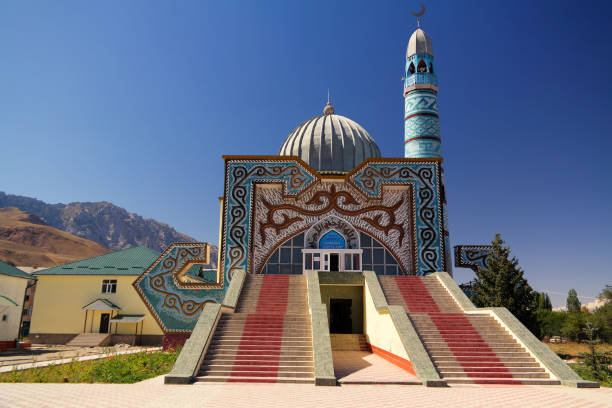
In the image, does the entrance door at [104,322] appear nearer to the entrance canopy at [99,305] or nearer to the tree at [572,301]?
the entrance canopy at [99,305]

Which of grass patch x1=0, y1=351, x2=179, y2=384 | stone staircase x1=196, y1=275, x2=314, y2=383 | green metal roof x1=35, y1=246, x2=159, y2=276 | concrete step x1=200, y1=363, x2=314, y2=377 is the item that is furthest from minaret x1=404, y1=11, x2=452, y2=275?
green metal roof x1=35, y1=246, x2=159, y2=276

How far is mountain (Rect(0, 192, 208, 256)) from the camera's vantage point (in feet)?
440

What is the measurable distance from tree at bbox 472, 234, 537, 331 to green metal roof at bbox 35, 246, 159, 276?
22.8 metres

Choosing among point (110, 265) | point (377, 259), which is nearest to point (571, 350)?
point (377, 259)

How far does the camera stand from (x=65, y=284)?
29750mm

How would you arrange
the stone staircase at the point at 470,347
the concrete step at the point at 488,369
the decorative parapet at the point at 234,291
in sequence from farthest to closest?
the decorative parapet at the point at 234,291 < the concrete step at the point at 488,369 < the stone staircase at the point at 470,347

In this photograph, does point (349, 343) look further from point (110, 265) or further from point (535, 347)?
point (110, 265)

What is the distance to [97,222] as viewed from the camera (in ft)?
457

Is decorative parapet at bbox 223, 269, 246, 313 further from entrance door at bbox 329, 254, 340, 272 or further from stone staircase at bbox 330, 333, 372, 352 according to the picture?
entrance door at bbox 329, 254, 340, 272

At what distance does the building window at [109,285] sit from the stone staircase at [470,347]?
21.5m

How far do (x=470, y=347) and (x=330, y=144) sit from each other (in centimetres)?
1699

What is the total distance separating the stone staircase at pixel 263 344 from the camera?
1060 cm

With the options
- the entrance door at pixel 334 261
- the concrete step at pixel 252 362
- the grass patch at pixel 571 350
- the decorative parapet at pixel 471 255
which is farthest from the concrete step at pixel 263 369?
the grass patch at pixel 571 350

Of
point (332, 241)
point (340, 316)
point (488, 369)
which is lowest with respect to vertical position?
point (488, 369)
